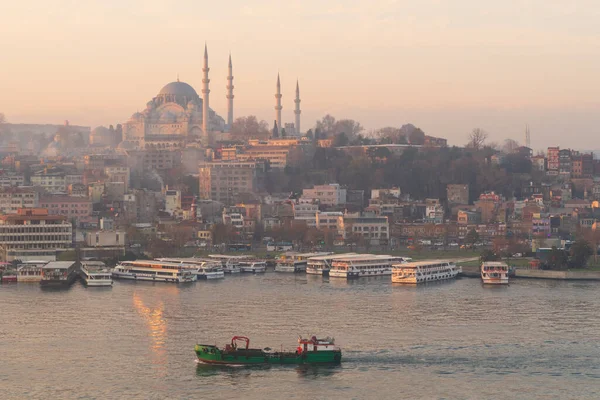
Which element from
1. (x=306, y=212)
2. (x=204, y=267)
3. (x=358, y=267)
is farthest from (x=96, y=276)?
(x=306, y=212)

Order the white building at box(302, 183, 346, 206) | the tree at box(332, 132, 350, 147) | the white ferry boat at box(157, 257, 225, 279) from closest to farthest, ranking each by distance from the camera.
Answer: the white ferry boat at box(157, 257, 225, 279)
the white building at box(302, 183, 346, 206)
the tree at box(332, 132, 350, 147)

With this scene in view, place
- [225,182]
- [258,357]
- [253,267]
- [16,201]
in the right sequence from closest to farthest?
[258,357]
[253,267]
[16,201]
[225,182]

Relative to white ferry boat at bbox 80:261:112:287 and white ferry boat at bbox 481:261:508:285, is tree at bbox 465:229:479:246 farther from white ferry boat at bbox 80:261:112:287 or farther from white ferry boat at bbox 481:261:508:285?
white ferry boat at bbox 80:261:112:287

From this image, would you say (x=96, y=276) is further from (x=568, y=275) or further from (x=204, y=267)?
(x=568, y=275)

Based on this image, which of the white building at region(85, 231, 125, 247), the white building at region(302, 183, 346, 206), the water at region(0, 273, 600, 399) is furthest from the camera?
the white building at region(302, 183, 346, 206)

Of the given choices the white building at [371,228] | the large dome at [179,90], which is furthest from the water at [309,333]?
the large dome at [179,90]

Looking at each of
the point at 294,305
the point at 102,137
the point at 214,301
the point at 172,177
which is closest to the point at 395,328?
the point at 294,305

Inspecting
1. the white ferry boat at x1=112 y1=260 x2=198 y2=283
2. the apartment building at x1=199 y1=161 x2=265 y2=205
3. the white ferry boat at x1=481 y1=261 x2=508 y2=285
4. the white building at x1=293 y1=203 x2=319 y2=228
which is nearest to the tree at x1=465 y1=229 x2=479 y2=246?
the white building at x1=293 y1=203 x2=319 y2=228
